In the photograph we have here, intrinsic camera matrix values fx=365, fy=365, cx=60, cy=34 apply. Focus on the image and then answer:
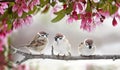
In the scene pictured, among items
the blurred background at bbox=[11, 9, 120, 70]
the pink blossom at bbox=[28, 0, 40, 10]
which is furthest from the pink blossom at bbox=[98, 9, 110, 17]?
the blurred background at bbox=[11, 9, 120, 70]

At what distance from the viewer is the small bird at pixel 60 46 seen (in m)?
0.88

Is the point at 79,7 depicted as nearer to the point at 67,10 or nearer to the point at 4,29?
the point at 67,10

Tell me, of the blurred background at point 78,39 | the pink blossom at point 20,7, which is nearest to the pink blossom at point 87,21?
the pink blossom at point 20,7

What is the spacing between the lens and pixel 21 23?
0.76 metres

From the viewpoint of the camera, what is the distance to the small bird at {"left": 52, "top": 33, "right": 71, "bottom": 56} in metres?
0.88

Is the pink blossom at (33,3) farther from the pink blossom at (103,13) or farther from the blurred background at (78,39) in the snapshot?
the blurred background at (78,39)

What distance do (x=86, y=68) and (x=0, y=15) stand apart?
0.44 m

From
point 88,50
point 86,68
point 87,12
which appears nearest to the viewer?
point 87,12

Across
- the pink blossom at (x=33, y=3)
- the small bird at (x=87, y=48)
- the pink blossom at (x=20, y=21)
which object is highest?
the pink blossom at (x=33, y=3)

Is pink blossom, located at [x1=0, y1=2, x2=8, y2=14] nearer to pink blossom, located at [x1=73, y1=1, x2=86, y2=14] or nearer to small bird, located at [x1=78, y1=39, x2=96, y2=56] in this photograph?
pink blossom, located at [x1=73, y1=1, x2=86, y2=14]

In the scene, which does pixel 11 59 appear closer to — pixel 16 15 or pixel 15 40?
pixel 15 40

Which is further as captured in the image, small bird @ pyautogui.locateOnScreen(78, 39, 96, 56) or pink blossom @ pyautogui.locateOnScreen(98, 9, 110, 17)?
small bird @ pyautogui.locateOnScreen(78, 39, 96, 56)

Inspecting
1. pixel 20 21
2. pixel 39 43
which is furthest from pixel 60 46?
pixel 20 21

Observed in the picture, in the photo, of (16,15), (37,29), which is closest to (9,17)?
(16,15)
